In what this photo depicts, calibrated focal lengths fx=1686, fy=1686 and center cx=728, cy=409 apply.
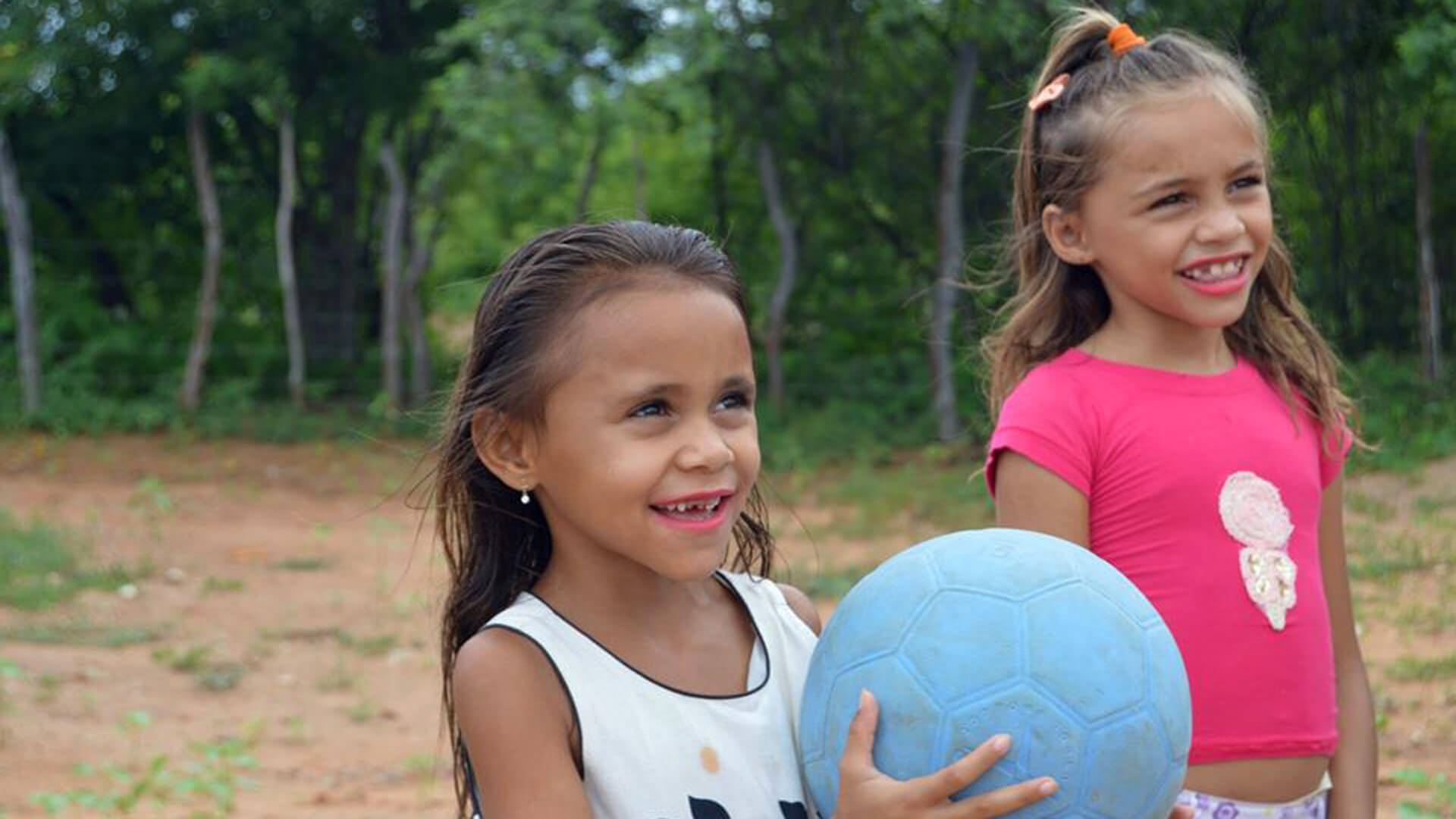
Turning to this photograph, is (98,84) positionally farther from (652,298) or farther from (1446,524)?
(652,298)

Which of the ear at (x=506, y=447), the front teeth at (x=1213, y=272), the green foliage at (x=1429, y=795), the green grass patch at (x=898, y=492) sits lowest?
the green grass patch at (x=898, y=492)

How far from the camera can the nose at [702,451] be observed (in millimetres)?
1965

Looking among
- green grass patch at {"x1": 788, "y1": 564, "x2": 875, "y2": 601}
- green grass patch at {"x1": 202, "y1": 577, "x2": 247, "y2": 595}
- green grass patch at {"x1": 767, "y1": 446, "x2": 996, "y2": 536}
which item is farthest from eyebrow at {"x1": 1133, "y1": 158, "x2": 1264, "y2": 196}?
green grass patch at {"x1": 202, "y1": 577, "x2": 247, "y2": 595}

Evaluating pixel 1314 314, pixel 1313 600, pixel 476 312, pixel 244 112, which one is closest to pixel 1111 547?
pixel 1313 600

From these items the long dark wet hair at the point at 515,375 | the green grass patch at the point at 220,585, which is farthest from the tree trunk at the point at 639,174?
the long dark wet hair at the point at 515,375

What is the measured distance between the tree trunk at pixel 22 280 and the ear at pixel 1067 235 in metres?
14.1

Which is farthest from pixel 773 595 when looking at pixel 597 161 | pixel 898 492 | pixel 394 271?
pixel 394 271

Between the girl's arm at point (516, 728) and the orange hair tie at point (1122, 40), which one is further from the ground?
the orange hair tie at point (1122, 40)

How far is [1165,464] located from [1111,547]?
139 mm

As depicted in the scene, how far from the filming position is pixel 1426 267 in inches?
520

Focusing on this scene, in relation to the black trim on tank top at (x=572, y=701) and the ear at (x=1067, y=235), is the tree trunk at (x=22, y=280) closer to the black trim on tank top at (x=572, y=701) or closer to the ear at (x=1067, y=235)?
the ear at (x=1067, y=235)

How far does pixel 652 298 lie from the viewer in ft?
6.75

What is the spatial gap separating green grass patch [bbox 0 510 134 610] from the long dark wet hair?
21.6ft

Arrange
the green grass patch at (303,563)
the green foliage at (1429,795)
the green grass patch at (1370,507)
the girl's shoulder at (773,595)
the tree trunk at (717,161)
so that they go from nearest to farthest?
the girl's shoulder at (773,595), the green foliage at (1429,795), the green grass patch at (303,563), the green grass patch at (1370,507), the tree trunk at (717,161)
